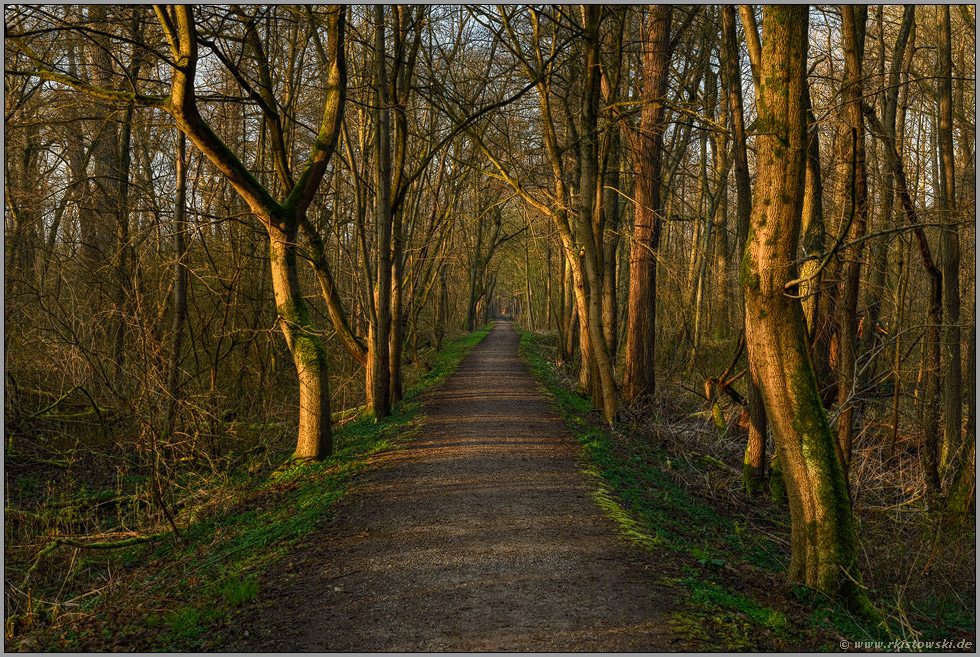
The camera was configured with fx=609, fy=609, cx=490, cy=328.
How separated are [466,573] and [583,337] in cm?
847

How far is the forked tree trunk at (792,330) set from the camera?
5.30m

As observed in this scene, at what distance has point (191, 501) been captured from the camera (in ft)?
26.1

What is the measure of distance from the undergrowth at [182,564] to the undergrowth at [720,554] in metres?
3.38

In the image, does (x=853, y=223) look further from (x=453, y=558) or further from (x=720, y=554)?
(x=453, y=558)

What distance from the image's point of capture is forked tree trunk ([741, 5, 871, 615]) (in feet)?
17.4

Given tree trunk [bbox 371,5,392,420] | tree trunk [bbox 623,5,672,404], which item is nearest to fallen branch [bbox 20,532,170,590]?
tree trunk [bbox 371,5,392,420]

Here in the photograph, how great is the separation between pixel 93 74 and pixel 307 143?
5.41 m

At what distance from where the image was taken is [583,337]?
43.2 ft

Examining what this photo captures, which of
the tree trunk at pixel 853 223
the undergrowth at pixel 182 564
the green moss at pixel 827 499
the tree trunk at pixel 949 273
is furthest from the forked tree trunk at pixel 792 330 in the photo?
the undergrowth at pixel 182 564

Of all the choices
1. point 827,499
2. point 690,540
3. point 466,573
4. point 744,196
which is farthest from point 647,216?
point 466,573

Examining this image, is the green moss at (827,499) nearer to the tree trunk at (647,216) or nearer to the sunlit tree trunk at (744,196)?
the sunlit tree trunk at (744,196)

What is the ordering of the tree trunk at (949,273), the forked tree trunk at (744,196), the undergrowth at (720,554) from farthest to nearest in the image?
1. the forked tree trunk at (744,196)
2. the tree trunk at (949,273)
3. the undergrowth at (720,554)

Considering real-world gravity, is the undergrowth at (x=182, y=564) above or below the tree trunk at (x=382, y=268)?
below

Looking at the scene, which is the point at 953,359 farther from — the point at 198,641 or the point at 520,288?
the point at 520,288
